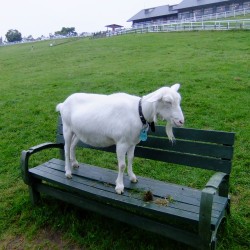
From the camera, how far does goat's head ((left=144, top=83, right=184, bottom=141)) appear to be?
3.25 meters

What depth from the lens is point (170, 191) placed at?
151 inches

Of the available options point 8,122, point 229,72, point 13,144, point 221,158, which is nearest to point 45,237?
point 221,158

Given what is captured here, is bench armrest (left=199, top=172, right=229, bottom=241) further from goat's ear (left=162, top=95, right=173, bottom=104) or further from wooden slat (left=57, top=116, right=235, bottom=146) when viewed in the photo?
goat's ear (left=162, top=95, right=173, bottom=104)

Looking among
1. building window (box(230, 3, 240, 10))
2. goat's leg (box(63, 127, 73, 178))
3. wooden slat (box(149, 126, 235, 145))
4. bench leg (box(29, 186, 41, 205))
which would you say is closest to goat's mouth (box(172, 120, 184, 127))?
wooden slat (box(149, 126, 235, 145))

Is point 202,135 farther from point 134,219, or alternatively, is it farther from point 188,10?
point 188,10

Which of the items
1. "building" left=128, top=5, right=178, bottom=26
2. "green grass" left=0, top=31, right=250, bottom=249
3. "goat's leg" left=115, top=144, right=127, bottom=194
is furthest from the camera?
"building" left=128, top=5, right=178, bottom=26

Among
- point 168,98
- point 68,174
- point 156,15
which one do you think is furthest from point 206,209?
point 156,15

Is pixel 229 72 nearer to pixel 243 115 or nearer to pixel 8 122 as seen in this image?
pixel 243 115

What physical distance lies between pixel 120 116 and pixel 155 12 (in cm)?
7018

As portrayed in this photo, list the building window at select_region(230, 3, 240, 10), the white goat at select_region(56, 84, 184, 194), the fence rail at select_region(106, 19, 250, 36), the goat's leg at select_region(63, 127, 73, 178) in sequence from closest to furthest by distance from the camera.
A: the white goat at select_region(56, 84, 184, 194) → the goat's leg at select_region(63, 127, 73, 178) → the fence rail at select_region(106, 19, 250, 36) → the building window at select_region(230, 3, 240, 10)

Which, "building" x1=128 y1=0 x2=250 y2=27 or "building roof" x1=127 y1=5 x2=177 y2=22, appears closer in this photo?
"building" x1=128 y1=0 x2=250 y2=27

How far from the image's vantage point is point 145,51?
1977 centimetres

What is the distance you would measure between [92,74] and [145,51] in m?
7.01

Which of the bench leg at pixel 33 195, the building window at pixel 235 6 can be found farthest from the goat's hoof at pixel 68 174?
the building window at pixel 235 6
